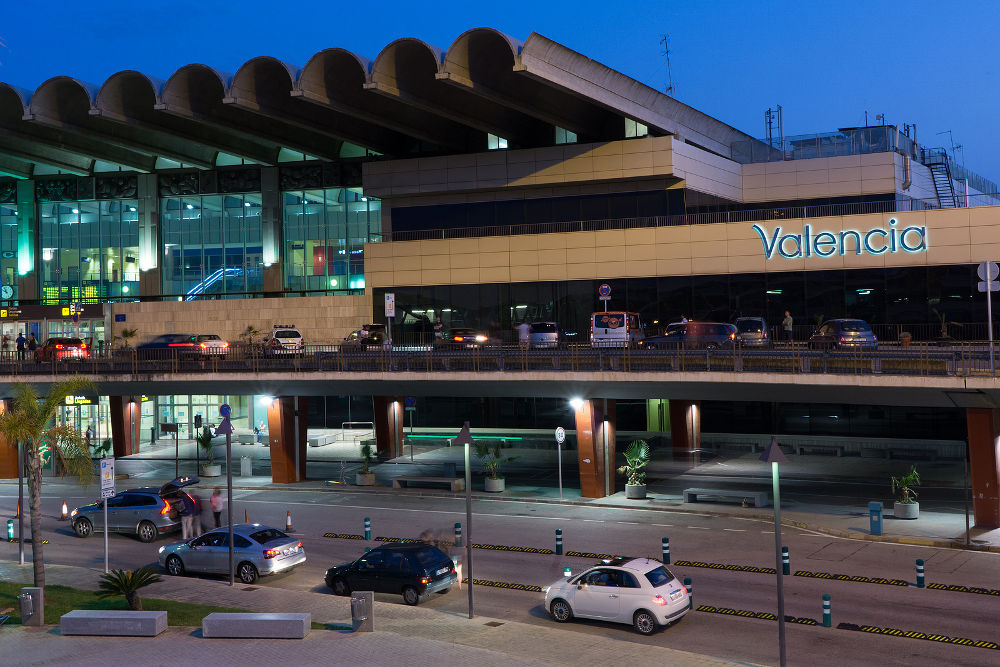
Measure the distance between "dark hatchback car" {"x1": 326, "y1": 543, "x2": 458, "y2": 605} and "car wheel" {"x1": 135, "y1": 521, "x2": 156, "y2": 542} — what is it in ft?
33.3

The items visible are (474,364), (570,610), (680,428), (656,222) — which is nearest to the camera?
(570,610)

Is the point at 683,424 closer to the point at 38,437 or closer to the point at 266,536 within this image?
the point at 266,536

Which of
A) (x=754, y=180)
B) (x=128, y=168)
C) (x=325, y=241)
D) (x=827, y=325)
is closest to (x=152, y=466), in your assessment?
(x=325, y=241)

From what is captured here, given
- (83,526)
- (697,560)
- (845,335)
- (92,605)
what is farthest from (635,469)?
(92,605)

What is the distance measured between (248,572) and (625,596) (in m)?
10.8

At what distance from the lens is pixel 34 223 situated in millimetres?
69062

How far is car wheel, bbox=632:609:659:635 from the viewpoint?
1988cm

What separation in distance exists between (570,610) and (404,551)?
4.80 meters

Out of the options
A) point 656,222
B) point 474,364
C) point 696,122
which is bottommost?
point 474,364

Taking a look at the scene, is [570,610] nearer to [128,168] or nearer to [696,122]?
[696,122]

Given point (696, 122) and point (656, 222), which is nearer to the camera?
point (656, 222)

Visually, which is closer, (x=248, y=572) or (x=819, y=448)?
(x=248, y=572)

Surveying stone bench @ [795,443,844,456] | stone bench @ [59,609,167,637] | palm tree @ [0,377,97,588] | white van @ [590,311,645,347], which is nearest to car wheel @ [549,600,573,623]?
stone bench @ [59,609,167,637]

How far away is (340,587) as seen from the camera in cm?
2392
